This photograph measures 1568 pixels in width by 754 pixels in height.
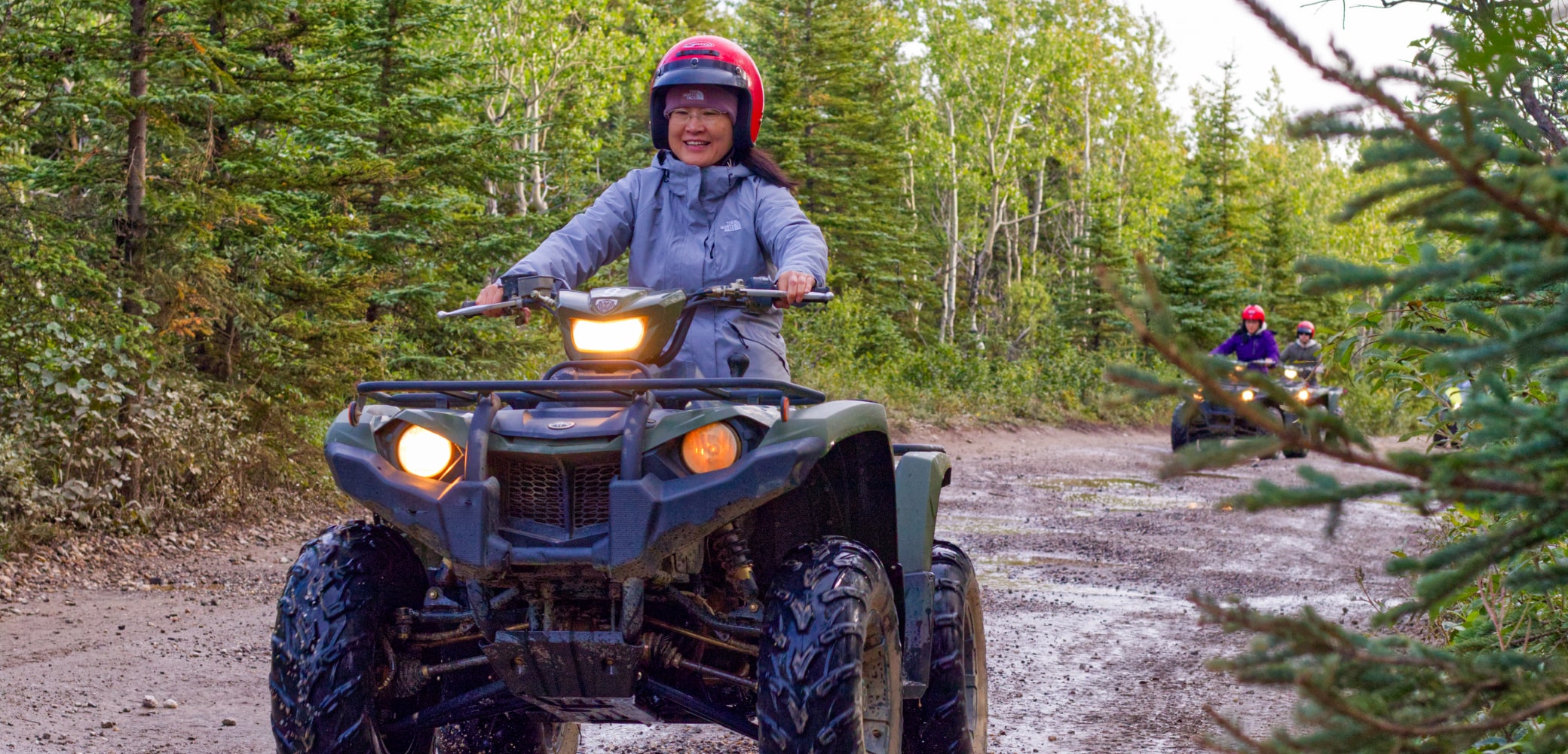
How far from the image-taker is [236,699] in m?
5.67

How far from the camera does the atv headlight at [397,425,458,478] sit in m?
3.37

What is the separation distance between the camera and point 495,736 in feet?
14.5

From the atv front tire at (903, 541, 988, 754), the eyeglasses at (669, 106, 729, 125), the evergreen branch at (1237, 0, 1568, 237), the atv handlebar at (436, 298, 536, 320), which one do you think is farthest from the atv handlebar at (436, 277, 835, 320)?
the evergreen branch at (1237, 0, 1568, 237)

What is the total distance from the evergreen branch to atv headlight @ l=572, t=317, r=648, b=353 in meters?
2.43

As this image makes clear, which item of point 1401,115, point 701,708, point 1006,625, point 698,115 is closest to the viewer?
point 1401,115

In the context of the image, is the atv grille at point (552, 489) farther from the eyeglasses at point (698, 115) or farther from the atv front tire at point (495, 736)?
the eyeglasses at point (698, 115)

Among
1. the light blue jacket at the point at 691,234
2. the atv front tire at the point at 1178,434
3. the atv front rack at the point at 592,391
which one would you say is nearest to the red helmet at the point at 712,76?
the light blue jacket at the point at 691,234

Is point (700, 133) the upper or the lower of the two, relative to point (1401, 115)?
upper

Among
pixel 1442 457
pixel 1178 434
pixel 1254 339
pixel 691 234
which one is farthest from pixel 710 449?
pixel 1254 339

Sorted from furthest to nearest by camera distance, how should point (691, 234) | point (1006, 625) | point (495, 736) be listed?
point (1006, 625) → point (691, 234) → point (495, 736)

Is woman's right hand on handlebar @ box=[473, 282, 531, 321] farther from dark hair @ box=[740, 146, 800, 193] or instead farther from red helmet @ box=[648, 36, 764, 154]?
dark hair @ box=[740, 146, 800, 193]

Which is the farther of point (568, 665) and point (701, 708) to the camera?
point (701, 708)

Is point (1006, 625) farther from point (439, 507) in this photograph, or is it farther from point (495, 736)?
point (439, 507)

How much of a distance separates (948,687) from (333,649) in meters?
1.68
